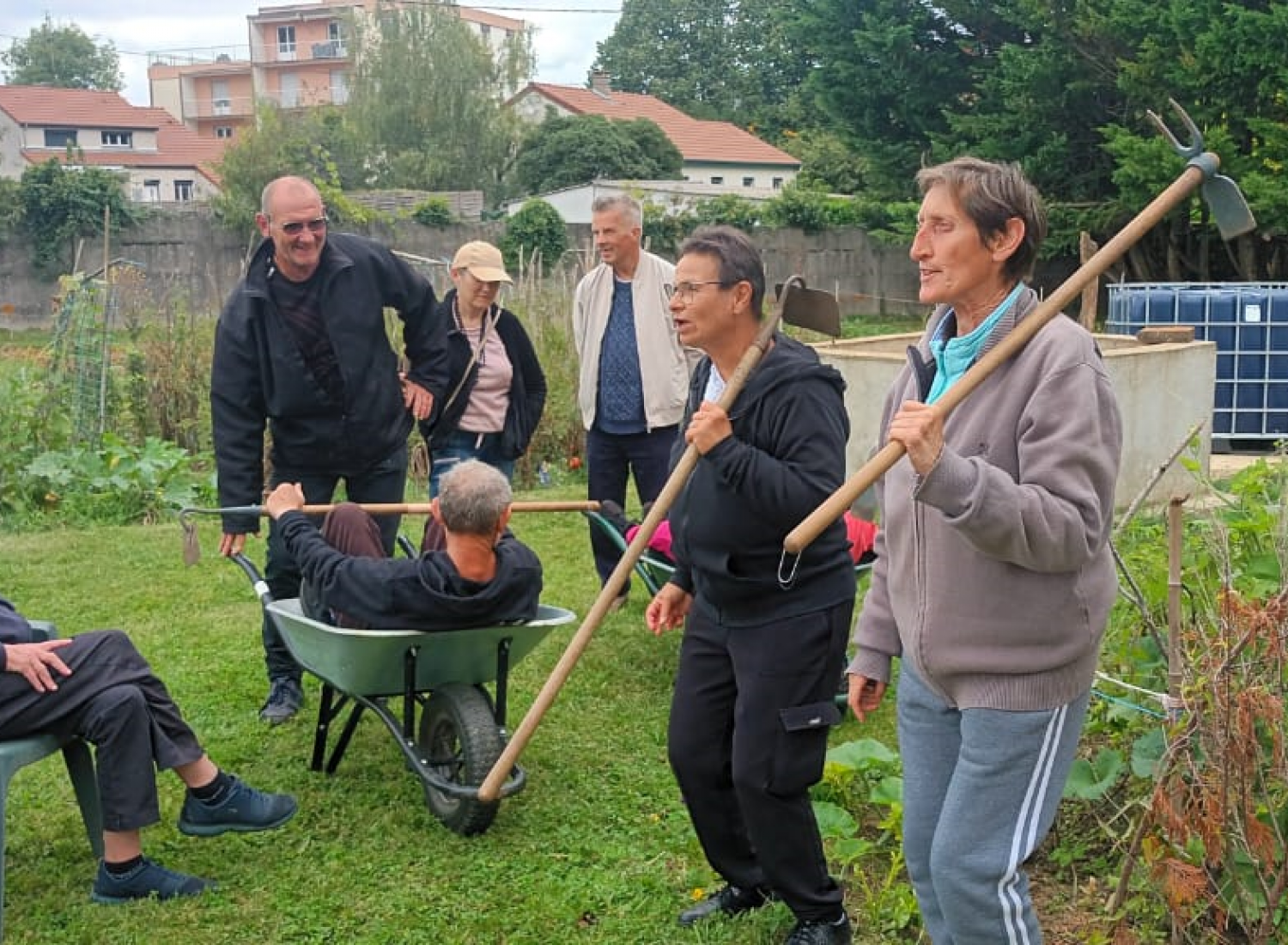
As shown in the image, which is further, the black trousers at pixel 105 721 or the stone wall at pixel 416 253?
the stone wall at pixel 416 253

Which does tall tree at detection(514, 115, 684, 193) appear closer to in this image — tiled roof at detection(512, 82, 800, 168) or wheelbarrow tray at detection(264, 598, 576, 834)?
tiled roof at detection(512, 82, 800, 168)

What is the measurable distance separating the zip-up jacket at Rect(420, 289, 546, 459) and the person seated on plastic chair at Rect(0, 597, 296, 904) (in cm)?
218

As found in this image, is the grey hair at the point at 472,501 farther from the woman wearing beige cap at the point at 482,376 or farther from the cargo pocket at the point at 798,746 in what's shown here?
the woman wearing beige cap at the point at 482,376

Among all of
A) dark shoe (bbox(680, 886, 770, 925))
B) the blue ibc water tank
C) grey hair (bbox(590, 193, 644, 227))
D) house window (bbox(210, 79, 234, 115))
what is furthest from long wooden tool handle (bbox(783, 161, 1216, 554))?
house window (bbox(210, 79, 234, 115))

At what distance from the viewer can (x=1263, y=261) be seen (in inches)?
802

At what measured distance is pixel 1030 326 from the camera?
2.16 metres

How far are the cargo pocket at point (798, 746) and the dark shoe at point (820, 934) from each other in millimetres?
336

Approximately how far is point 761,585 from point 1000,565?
818mm

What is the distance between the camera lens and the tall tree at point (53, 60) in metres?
79.6

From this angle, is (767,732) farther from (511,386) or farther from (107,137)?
(107,137)

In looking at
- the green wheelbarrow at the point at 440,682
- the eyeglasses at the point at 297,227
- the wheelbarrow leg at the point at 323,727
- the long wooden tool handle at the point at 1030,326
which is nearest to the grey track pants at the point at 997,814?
the long wooden tool handle at the point at 1030,326

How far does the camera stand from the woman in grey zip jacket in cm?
213

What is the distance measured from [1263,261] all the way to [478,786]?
63.8 ft

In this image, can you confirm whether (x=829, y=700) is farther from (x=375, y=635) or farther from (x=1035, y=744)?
(x=375, y=635)
